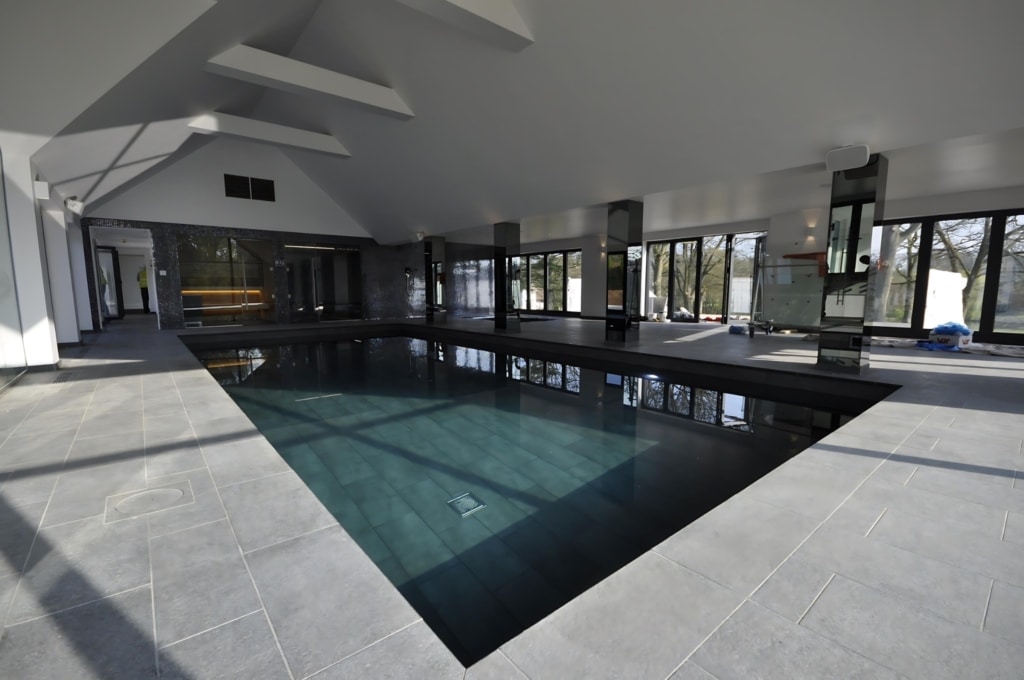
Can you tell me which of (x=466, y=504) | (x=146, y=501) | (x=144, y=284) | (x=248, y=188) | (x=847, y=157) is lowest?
(x=466, y=504)

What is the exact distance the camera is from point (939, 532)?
178 cm

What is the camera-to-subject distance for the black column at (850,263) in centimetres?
492

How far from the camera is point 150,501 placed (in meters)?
2.06

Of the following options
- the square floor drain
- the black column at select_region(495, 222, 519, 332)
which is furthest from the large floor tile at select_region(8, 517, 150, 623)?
the black column at select_region(495, 222, 519, 332)

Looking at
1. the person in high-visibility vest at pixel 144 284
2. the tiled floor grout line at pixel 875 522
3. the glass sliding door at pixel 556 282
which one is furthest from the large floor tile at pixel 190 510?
the person in high-visibility vest at pixel 144 284

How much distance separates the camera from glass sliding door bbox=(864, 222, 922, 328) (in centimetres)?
810

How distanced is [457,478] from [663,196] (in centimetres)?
624

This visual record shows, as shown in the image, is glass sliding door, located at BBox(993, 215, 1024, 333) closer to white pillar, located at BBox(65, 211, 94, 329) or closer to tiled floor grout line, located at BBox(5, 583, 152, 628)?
tiled floor grout line, located at BBox(5, 583, 152, 628)

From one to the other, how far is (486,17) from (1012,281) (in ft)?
29.9

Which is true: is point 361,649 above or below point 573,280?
below

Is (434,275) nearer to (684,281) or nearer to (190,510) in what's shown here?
(684,281)

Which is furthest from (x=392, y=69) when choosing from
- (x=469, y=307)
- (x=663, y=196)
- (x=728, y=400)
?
(x=469, y=307)

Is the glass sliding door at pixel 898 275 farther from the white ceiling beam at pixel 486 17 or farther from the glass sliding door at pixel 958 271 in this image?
the white ceiling beam at pixel 486 17

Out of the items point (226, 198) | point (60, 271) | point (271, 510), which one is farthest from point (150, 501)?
point (226, 198)
